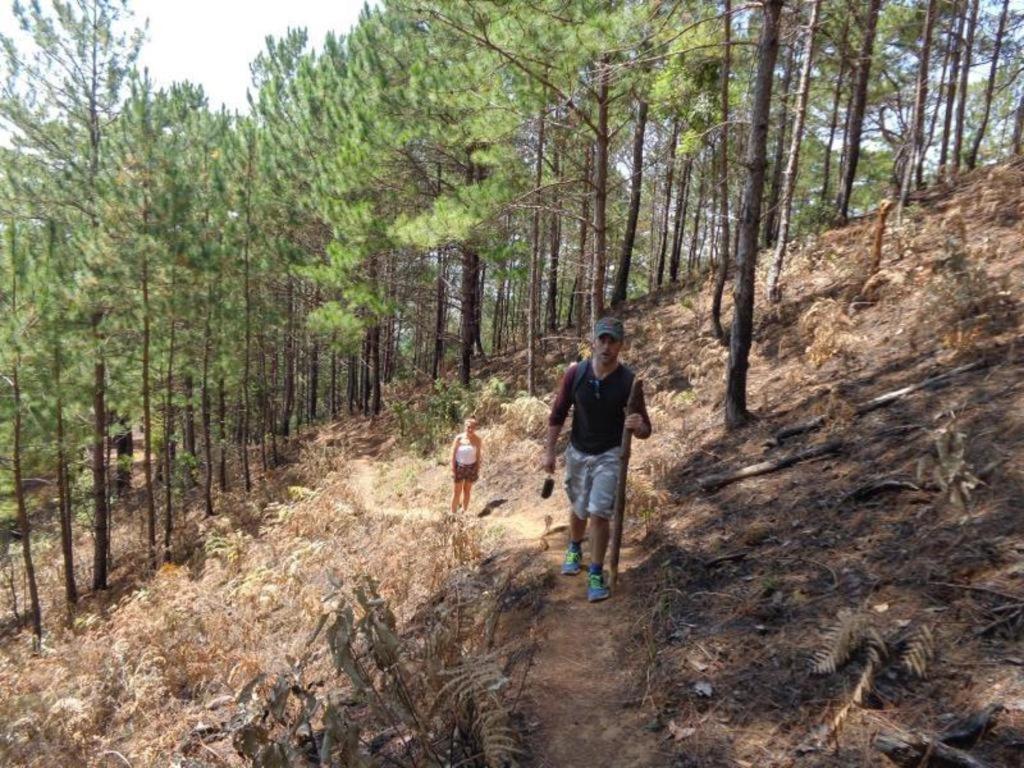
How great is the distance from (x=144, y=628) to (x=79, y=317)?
7.44m

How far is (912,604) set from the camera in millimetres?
3191

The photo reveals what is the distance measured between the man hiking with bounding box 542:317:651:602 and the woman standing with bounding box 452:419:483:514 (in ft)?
13.3

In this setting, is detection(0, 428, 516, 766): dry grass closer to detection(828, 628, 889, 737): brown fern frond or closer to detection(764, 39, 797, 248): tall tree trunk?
detection(828, 628, 889, 737): brown fern frond

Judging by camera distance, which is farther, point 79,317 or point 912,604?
point 79,317

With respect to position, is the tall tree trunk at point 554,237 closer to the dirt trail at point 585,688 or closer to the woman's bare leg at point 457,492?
the woman's bare leg at point 457,492

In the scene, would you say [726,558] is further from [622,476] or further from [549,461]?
[549,461]

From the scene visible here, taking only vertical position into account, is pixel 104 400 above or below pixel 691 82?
below

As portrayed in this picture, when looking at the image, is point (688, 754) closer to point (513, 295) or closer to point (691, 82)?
point (691, 82)

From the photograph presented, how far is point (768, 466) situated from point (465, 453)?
441cm

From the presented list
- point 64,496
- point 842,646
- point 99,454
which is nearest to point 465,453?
point 842,646

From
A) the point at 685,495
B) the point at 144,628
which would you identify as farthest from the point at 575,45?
the point at 144,628

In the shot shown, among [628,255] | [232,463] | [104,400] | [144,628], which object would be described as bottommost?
[232,463]

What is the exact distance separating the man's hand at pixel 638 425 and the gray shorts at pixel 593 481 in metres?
0.27

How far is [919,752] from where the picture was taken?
94.3 inches
